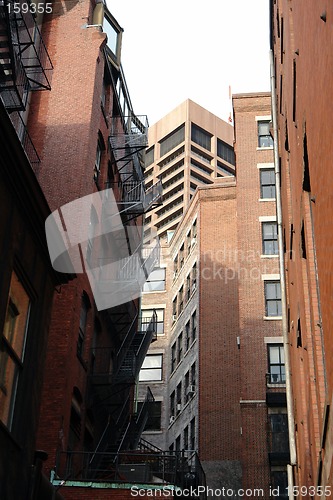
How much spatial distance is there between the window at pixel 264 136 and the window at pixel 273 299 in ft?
28.4

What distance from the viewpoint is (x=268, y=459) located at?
113ft

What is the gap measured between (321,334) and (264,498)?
24.5 m

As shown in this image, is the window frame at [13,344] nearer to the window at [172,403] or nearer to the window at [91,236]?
the window at [91,236]

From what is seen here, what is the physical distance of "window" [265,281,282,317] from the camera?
127 ft

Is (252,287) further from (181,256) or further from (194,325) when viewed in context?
(181,256)

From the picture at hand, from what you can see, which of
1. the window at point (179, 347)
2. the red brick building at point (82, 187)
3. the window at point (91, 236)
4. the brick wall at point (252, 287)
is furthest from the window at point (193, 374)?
the window at point (91, 236)

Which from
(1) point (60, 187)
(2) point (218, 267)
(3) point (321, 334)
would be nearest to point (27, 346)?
(3) point (321, 334)

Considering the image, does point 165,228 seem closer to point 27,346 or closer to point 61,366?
point 61,366

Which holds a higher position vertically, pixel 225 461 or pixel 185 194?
pixel 185 194

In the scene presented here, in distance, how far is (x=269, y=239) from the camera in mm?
40906

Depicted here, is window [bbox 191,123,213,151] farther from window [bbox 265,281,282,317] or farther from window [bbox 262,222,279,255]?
window [bbox 265,281,282,317]

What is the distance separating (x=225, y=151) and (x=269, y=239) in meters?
72.2

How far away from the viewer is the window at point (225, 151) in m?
111

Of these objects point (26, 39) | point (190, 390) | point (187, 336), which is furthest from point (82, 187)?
point (187, 336)
